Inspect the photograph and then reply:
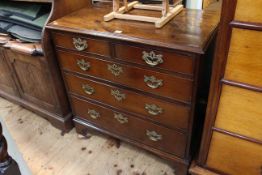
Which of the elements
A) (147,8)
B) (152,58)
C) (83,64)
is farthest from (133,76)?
(147,8)

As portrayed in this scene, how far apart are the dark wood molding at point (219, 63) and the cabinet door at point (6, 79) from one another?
57.0 inches

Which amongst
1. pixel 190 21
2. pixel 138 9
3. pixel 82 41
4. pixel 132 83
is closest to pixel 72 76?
pixel 82 41

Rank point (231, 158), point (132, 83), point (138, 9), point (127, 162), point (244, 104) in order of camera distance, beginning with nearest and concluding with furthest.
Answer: point (244, 104) < point (231, 158) < point (132, 83) < point (138, 9) < point (127, 162)

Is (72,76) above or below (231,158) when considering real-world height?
above

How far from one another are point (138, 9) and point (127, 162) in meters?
0.92

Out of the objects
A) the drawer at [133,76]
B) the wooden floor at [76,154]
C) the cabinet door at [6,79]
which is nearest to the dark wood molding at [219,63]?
the drawer at [133,76]

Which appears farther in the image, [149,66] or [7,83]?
[7,83]

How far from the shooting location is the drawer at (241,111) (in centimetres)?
89

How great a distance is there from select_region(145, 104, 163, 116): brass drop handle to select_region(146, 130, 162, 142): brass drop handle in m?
0.14

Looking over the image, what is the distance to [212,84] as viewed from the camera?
95cm

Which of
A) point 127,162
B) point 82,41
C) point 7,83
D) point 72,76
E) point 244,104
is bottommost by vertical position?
A: point 127,162

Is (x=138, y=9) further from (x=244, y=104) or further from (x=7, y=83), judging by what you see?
(x=7, y=83)

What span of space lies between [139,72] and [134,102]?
0.65 ft

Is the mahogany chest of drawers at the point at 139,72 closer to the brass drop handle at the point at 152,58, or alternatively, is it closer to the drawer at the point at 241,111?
the brass drop handle at the point at 152,58
